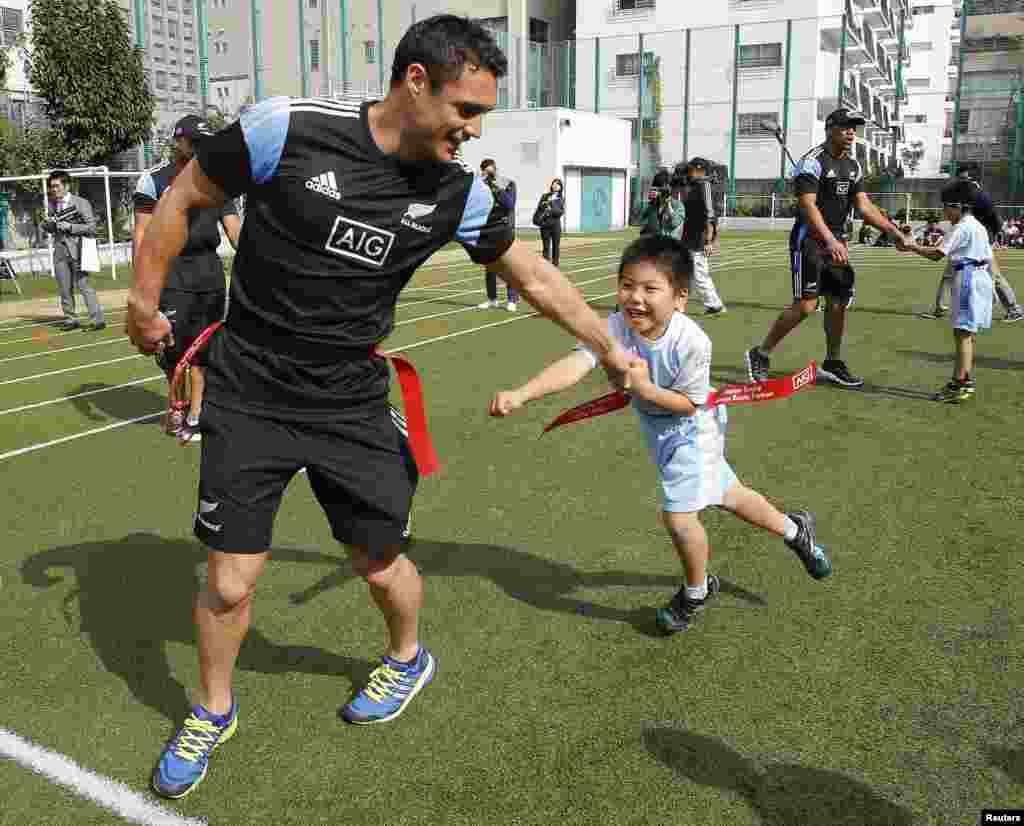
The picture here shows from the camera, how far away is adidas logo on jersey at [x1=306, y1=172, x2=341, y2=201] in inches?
101

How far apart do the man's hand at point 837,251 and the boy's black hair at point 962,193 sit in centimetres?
86

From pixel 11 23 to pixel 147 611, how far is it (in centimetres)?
5103

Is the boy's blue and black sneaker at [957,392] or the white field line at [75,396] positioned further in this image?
the white field line at [75,396]

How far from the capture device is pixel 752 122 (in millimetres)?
51312

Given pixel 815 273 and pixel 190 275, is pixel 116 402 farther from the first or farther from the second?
pixel 815 273

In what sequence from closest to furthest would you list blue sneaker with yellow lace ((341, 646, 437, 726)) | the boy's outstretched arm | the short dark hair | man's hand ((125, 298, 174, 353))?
1. the short dark hair
2. man's hand ((125, 298, 174, 353))
3. the boy's outstretched arm
4. blue sneaker with yellow lace ((341, 646, 437, 726))

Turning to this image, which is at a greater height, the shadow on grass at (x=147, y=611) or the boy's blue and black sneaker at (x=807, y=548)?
the boy's blue and black sneaker at (x=807, y=548)

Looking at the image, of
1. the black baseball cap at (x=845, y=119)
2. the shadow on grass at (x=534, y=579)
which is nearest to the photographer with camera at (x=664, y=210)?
the black baseball cap at (x=845, y=119)

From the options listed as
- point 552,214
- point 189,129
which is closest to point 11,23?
point 552,214

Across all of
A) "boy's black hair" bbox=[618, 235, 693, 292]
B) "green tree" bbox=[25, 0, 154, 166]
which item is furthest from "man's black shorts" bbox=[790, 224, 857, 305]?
"green tree" bbox=[25, 0, 154, 166]

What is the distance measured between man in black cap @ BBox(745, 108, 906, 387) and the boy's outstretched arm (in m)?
5.45

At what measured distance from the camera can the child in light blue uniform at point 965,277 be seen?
24.5ft

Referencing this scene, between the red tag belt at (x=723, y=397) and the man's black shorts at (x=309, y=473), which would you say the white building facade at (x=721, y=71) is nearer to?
the red tag belt at (x=723, y=397)

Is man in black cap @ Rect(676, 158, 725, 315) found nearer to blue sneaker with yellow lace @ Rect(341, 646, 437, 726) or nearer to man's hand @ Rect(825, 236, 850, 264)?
man's hand @ Rect(825, 236, 850, 264)
